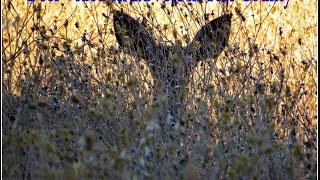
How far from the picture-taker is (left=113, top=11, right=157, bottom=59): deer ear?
5.54 metres

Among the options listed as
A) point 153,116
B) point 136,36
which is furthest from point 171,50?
point 153,116

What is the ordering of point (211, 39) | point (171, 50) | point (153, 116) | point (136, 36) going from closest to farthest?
point (153, 116)
point (171, 50)
point (136, 36)
point (211, 39)

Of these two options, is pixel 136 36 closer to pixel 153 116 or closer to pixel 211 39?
pixel 211 39

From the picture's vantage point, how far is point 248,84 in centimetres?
496

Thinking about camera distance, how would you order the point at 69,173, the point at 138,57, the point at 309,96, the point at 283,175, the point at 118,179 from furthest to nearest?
the point at 138,57 < the point at 309,96 < the point at 283,175 < the point at 118,179 < the point at 69,173

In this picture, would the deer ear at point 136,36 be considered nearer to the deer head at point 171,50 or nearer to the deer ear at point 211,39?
the deer head at point 171,50

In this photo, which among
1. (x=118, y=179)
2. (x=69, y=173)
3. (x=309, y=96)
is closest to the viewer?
(x=69, y=173)

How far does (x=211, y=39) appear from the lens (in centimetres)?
575

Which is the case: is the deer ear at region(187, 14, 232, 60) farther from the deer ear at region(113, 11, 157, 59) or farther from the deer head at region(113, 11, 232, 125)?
the deer ear at region(113, 11, 157, 59)

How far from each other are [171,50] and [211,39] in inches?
16.5

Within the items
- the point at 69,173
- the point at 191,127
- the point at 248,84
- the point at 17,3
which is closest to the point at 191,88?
the point at 248,84

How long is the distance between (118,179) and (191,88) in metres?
1.75

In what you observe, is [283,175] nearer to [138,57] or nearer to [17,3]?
[138,57]

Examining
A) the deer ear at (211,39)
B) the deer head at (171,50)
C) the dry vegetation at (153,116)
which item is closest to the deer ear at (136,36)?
the deer head at (171,50)
